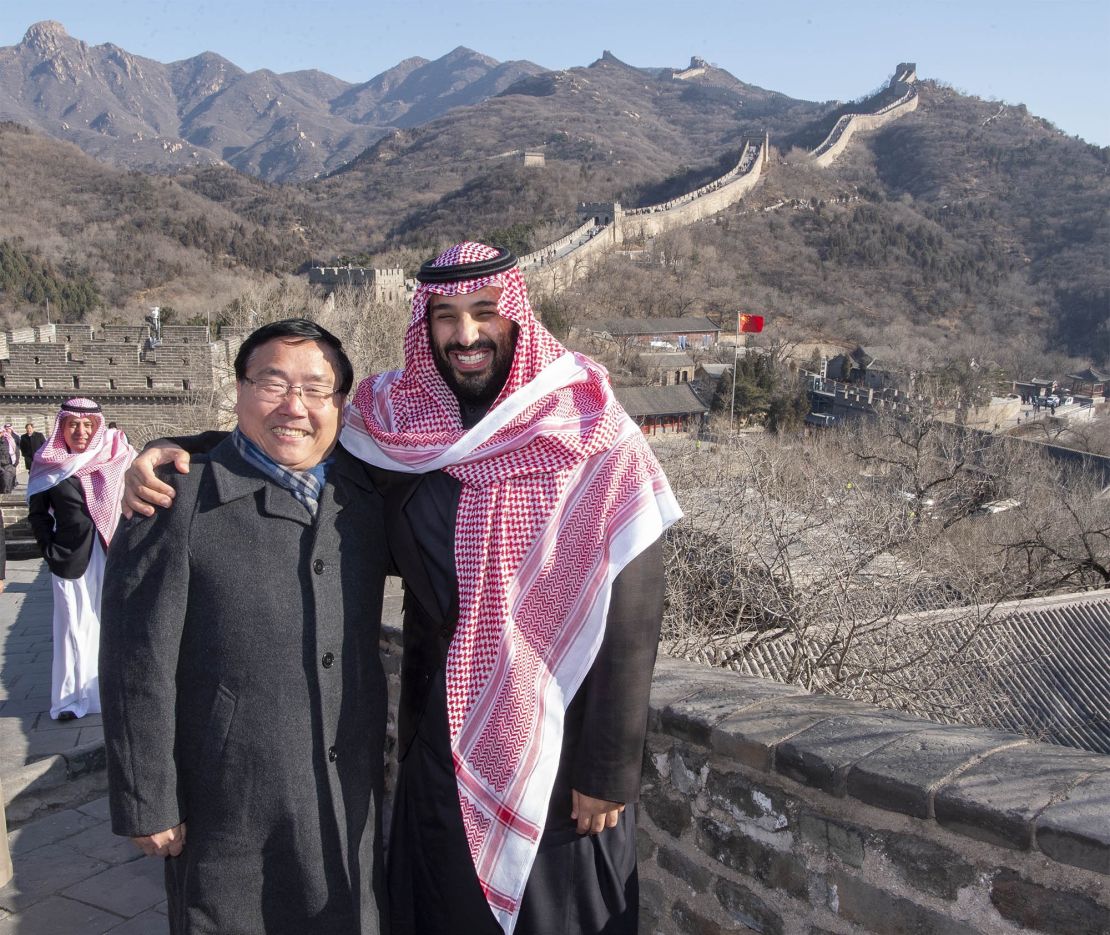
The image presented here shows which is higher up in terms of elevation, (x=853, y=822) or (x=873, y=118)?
(x=873, y=118)

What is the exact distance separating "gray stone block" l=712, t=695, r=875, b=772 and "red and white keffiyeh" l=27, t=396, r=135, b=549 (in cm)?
355

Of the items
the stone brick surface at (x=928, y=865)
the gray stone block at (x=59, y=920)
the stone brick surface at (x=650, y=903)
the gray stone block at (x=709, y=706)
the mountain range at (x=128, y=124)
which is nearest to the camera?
the stone brick surface at (x=928, y=865)

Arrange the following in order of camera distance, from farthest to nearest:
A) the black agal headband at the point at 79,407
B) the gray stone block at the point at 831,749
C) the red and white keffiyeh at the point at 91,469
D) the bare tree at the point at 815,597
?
1. the bare tree at the point at 815,597
2. the black agal headband at the point at 79,407
3. the red and white keffiyeh at the point at 91,469
4. the gray stone block at the point at 831,749

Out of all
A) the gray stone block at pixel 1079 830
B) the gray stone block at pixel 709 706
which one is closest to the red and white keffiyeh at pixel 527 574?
the gray stone block at pixel 709 706

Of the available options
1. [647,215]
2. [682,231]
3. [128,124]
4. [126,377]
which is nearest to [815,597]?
[126,377]

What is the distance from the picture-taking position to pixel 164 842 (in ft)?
5.87

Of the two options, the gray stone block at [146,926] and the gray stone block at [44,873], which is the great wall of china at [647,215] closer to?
the gray stone block at [44,873]

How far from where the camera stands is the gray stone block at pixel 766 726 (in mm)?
1904

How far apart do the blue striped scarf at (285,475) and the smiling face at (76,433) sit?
3.22 meters

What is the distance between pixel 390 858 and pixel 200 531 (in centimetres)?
78

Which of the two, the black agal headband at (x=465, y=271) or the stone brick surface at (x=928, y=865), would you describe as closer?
the stone brick surface at (x=928, y=865)

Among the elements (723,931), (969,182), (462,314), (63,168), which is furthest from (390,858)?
(969,182)

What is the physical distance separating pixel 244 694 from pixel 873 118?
10453 cm

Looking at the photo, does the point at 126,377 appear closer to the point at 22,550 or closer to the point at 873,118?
the point at 22,550
